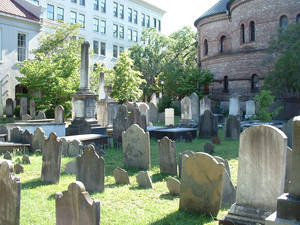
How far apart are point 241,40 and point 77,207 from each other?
30420mm

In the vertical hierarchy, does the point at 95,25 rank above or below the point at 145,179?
above

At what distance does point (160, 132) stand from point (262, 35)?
18398 mm

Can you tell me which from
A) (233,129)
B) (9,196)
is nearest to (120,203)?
(9,196)

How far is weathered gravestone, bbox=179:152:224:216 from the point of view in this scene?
17.9 ft

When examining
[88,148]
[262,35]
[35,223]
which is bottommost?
[35,223]

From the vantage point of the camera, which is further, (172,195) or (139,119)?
(139,119)

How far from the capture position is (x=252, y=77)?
31.2 metres

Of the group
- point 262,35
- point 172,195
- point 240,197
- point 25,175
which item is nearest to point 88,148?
point 172,195

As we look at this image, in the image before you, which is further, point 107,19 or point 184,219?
point 107,19

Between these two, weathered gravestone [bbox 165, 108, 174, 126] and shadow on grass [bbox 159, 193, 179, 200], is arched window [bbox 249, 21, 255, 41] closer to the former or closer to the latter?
weathered gravestone [bbox 165, 108, 174, 126]

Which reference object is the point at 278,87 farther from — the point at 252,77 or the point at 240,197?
the point at 240,197

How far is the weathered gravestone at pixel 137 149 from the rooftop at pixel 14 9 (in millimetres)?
24926

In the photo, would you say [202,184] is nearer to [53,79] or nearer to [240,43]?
[53,79]

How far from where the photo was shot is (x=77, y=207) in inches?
165
